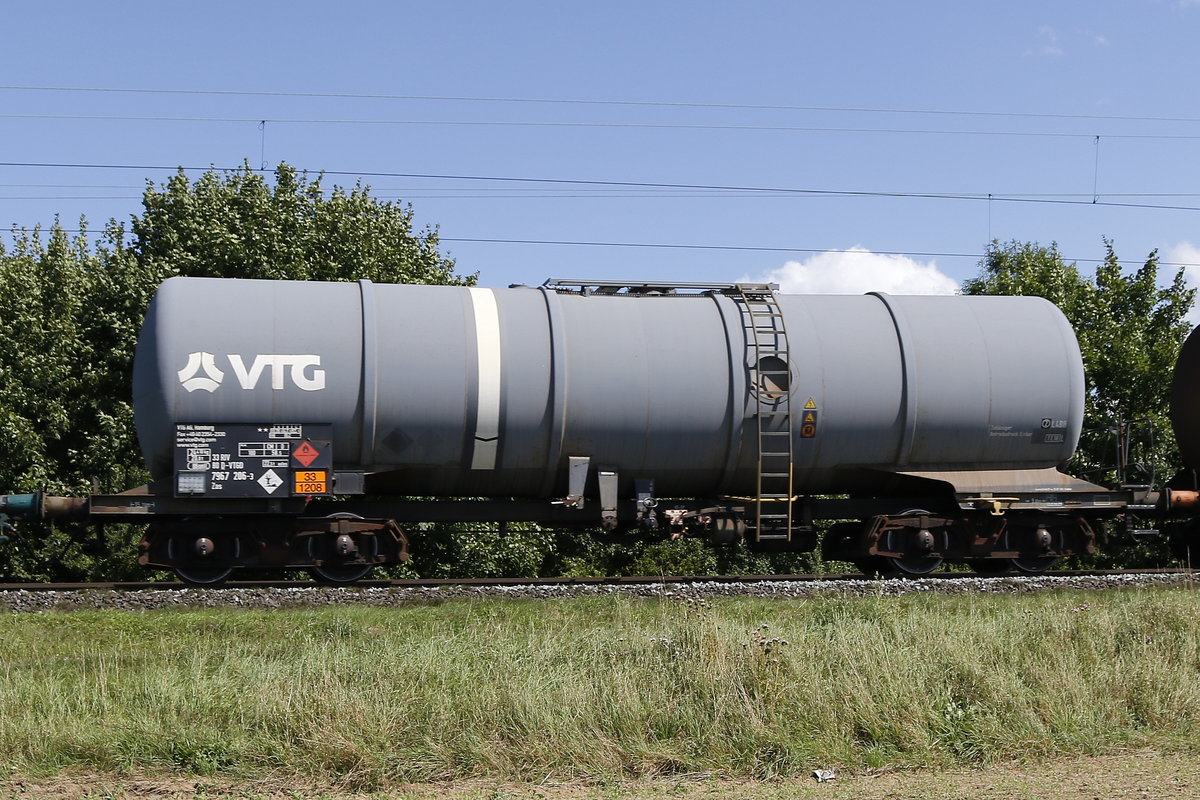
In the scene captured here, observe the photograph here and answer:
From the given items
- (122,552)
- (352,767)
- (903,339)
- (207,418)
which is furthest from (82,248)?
(352,767)

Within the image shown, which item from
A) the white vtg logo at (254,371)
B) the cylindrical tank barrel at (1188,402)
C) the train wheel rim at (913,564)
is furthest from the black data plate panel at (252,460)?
the cylindrical tank barrel at (1188,402)

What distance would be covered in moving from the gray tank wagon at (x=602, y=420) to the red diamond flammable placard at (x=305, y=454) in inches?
1.7

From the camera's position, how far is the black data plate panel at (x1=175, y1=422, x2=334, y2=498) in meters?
12.8

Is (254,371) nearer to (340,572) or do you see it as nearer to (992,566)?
(340,572)

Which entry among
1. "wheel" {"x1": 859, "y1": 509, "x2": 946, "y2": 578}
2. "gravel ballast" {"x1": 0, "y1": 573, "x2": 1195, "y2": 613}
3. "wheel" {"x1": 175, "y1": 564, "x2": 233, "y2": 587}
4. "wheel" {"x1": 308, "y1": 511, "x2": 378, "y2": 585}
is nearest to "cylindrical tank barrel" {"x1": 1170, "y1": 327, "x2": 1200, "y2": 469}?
"gravel ballast" {"x1": 0, "y1": 573, "x2": 1195, "y2": 613}

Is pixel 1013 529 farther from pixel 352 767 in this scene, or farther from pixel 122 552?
pixel 122 552

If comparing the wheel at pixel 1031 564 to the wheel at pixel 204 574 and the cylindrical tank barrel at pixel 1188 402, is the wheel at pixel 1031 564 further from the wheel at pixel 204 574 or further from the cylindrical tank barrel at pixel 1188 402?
the wheel at pixel 204 574

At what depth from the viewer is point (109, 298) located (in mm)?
24516

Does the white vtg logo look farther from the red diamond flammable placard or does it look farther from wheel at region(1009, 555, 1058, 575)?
wheel at region(1009, 555, 1058, 575)

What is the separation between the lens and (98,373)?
23.5 meters

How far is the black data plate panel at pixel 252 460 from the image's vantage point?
42.1ft

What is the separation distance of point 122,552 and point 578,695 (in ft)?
59.5

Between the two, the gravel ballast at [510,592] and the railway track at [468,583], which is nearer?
the gravel ballast at [510,592]

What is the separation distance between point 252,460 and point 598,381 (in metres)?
4.18
